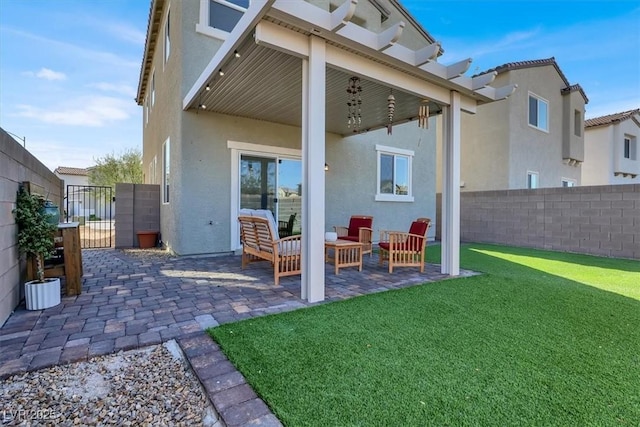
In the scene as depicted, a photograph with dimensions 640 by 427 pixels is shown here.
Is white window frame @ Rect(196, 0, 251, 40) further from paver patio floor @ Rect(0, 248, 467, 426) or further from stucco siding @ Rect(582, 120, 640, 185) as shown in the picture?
stucco siding @ Rect(582, 120, 640, 185)

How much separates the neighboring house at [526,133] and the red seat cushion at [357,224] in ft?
24.9

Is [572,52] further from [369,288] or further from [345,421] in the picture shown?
[345,421]

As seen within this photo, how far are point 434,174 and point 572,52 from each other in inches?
362

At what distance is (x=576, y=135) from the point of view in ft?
48.6

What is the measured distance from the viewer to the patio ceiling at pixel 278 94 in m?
4.44

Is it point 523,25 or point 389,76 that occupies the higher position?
point 523,25

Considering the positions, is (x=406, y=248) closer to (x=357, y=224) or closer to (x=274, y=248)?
(x=357, y=224)

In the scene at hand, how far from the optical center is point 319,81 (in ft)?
12.6

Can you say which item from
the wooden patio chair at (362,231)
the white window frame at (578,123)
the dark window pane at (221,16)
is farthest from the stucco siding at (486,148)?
the dark window pane at (221,16)

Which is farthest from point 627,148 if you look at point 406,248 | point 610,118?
point 406,248

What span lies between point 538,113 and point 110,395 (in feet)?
53.1

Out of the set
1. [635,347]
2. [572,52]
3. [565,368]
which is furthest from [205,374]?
[572,52]

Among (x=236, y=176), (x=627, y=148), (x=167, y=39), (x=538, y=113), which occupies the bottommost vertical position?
(x=236, y=176)

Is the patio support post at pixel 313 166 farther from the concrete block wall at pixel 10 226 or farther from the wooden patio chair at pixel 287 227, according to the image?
the wooden patio chair at pixel 287 227
